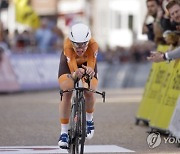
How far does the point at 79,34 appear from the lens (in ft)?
38.1

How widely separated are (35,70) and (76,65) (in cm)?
1585

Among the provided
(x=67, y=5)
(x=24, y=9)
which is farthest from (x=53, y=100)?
(x=67, y=5)

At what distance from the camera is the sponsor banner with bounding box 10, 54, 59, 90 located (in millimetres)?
27047

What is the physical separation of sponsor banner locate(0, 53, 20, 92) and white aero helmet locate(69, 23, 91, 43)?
14562mm

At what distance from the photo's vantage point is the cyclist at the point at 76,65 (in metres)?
11.6

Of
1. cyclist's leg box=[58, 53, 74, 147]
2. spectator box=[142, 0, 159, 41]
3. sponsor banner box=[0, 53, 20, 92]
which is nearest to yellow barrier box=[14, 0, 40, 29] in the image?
sponsor banner box=[0, 53, 20, 92]

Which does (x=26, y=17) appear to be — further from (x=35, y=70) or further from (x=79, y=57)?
(x=79, y=57)

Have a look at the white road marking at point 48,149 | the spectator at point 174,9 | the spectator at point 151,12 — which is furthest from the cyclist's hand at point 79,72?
the spectator at point 151,12

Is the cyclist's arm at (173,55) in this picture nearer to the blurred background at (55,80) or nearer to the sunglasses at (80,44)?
the blurred background at (55,80)

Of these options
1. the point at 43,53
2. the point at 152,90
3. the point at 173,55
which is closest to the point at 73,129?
the point at 173,55

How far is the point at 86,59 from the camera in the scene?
12016 millimetres

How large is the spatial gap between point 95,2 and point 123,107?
49017mm

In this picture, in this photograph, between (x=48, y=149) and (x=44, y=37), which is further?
(x=44, y=37)

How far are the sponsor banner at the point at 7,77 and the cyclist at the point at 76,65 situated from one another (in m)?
14.1
